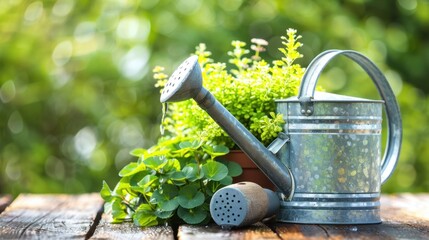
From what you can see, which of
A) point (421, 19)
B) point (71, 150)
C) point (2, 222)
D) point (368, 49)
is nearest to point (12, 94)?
point (71, 150)

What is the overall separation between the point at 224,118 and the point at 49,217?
2.32 feet

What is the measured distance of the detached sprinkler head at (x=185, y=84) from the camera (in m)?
2.22

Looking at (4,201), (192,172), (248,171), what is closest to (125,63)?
(4,201)

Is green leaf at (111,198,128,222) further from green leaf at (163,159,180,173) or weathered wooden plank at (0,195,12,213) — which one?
weathered wooden plank at (0,195,12,213)

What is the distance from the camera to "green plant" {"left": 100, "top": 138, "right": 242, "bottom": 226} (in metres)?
2.39

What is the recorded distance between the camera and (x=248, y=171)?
101 inches

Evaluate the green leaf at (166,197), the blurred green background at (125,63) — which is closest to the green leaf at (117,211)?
the green leaf at (166,197)

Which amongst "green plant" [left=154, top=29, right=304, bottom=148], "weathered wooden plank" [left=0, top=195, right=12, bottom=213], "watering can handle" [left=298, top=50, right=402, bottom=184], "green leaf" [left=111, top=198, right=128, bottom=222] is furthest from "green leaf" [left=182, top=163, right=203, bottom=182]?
"weathered wooden plank" [left=0, top=195, right=12, bottom=213]

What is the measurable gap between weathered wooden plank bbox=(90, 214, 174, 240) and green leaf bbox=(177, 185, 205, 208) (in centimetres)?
9

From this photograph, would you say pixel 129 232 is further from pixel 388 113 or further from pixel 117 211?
pixel 388 113

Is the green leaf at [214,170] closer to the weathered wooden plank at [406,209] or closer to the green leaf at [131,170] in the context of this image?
the green leaf at [131,170]

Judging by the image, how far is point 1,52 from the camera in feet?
18.1

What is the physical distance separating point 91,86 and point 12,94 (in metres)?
0.57

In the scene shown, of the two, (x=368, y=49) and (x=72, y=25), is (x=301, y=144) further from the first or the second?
(x=72, y=25)
